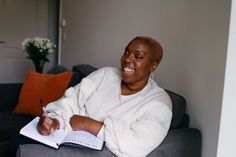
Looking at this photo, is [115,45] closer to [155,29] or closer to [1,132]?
[155,29]

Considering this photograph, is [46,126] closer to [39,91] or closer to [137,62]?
[137,62]

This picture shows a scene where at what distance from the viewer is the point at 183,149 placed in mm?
1359

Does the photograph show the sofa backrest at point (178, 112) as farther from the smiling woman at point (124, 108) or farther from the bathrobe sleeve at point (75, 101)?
the bathrobe sleeve at point (75, 101)

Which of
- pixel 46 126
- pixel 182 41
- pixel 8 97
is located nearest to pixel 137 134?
pixel 46 126

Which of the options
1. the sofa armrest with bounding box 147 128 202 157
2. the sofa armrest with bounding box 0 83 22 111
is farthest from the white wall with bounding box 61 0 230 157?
the sofa armrest with bounding box 0 83 22 111

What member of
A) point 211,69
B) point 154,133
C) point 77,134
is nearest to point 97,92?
point 77,134

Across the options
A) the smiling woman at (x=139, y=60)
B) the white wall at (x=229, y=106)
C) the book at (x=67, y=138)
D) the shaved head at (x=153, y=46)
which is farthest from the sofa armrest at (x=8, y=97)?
the white wall at (x=229, y=106)

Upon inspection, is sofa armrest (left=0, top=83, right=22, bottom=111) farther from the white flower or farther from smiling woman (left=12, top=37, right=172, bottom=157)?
smiling woman (left=12, top=37, right=172, bottom=157)

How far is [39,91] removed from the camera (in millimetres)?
2375

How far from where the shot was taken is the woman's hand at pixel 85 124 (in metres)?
1.32

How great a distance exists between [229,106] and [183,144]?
1.14 feet

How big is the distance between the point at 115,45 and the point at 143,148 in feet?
4.48

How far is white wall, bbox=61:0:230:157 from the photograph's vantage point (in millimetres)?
1206

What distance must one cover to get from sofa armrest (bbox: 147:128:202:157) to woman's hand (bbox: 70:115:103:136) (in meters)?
0.30
